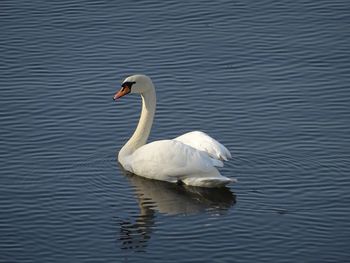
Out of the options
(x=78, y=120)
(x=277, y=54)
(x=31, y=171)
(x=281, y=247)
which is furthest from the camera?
(x=277, y=54)

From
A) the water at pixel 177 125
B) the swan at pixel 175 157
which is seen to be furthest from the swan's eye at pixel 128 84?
the water at pixel 177 125

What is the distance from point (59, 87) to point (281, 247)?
8.40 m

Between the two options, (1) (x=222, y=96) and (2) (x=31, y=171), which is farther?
(1) (x=222, y=96)

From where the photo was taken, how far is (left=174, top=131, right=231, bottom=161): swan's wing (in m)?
20.2

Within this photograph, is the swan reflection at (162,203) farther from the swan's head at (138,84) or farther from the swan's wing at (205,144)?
the swan's head at (138,84)

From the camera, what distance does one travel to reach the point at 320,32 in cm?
2686

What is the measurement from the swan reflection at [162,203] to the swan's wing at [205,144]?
641 millimetres

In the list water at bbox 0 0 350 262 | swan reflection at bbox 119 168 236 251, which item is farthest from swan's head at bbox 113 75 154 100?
swan reflection at bbox 119 168 236 251

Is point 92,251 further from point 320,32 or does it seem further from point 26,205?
point 320,32

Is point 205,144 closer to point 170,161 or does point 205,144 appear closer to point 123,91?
point 170,161

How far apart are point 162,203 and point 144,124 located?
2.50 m

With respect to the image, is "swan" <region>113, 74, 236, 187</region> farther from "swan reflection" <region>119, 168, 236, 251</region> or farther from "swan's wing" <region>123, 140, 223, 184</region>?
"swan reflection" <region>119, 168, 236, 251</region>

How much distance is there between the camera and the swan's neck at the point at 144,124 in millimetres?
21453

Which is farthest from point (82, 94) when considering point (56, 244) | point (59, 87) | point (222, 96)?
point (56, 244)
